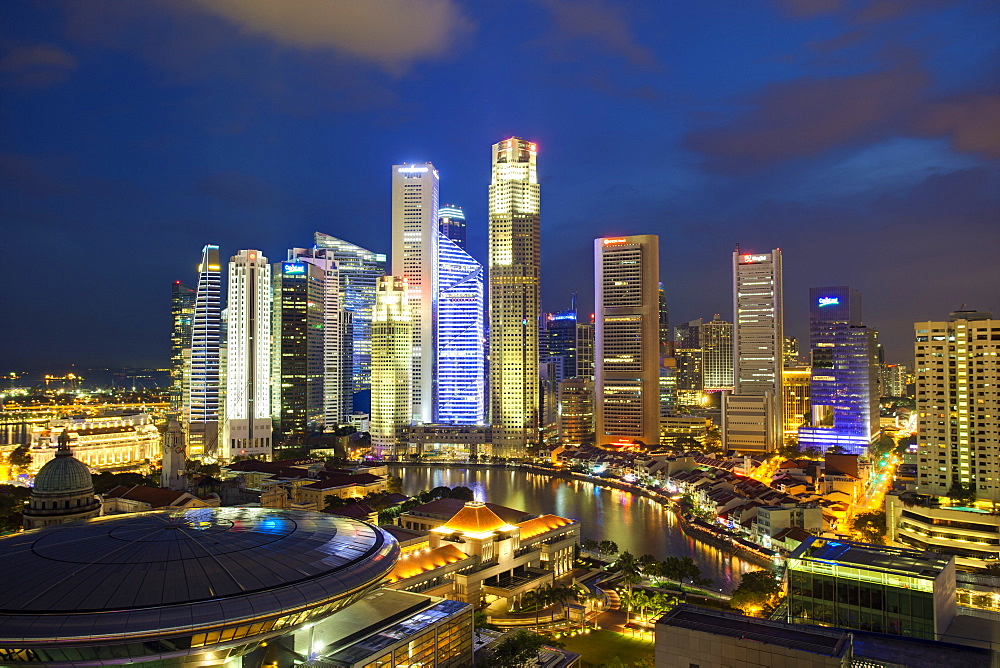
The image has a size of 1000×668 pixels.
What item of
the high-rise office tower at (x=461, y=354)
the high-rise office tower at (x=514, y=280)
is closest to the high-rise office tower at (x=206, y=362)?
the high-rise office tower at (x=461, y=354)

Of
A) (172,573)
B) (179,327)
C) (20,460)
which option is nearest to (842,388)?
(172,573)

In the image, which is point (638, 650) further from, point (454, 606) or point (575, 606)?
point (454, 606)

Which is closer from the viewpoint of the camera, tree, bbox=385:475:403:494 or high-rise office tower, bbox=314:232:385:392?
tree, bbox=385:475:403:494

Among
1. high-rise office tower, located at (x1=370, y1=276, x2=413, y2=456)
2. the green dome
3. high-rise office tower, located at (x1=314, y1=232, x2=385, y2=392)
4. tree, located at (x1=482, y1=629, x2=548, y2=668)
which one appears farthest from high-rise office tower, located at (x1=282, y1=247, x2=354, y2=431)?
tree, located at (x1=482, y1=629, x2=548, y2=668)

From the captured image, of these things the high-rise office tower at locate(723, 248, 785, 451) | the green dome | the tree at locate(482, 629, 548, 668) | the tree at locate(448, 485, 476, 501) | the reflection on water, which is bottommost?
the reflection on water

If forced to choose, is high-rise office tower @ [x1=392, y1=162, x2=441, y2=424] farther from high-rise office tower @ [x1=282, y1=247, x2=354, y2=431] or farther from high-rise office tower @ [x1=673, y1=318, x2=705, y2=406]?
high-rise office tower @ [x1=673, y1=318, x2=705, y2=406]

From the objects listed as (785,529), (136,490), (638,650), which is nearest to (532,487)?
(785,529)

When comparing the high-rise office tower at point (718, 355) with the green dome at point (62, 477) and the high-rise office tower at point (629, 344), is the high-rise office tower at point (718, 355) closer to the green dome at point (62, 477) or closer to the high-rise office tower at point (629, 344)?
the high-rise office tower at point (629, 344)
